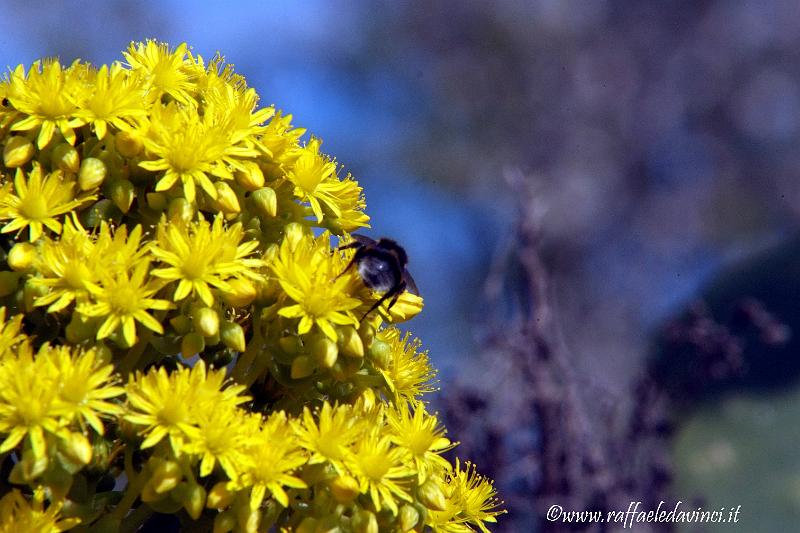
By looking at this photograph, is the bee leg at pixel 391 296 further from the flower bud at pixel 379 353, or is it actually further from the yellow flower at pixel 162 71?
the yellow flower at pixel 162 71

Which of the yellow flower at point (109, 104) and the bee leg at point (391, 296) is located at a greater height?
the yellow flower at point (109, 104)

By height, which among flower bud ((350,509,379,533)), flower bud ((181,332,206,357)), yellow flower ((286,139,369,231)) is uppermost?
yellow flower ((286,139,369,231))

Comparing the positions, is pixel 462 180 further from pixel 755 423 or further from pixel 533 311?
pixel 533 311

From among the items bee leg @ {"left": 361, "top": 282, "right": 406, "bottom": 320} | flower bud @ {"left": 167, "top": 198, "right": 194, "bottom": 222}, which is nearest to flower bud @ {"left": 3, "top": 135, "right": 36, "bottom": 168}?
flower bud @ {"left": 167, "top": 198, "right": 194, "bottom": 222}

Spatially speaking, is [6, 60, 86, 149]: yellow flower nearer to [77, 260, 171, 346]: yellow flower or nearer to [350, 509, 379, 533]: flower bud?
[77, 260, 171, 346]: yellow flower

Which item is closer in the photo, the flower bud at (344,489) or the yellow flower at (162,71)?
the flower bud at (344,489)

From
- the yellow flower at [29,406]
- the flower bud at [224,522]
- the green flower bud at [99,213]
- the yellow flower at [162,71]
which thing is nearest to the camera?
the yellow flower at [29,406]

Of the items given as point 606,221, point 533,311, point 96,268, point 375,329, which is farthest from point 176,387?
point 606,221

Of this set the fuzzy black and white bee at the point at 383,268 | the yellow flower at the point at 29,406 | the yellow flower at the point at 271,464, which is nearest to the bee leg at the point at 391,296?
the fuzzy black and white bee at the point at 383,268
